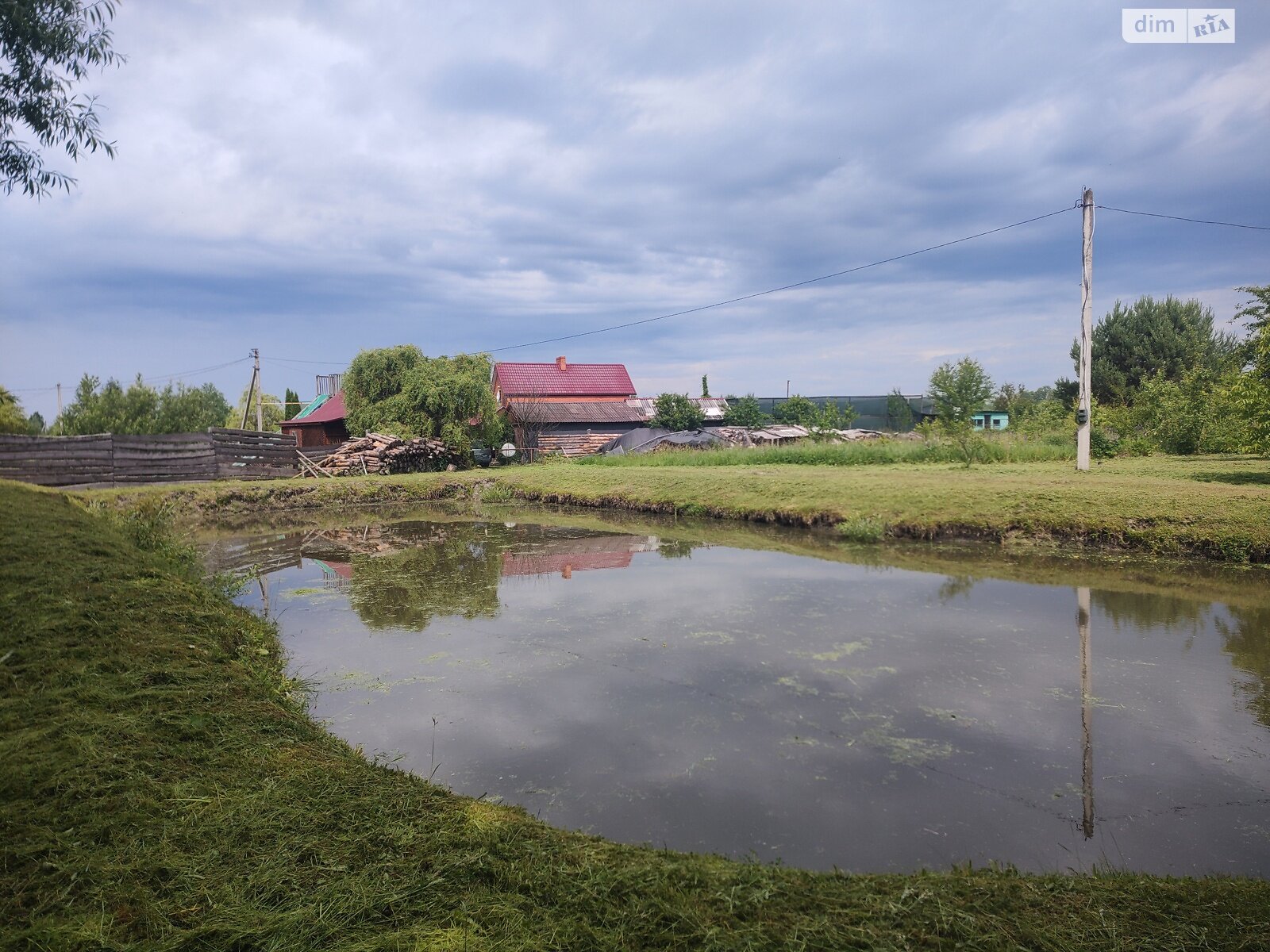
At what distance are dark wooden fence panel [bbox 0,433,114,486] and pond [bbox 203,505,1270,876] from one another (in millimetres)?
12760

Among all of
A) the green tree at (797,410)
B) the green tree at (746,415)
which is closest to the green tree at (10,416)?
the green tree at (746,415)

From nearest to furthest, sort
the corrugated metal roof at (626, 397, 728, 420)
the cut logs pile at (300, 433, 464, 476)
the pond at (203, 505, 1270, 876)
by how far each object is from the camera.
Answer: the pond at (203, 505, 1270, 876) → the cut logs pile at (300, 433, 464, 476) → the corrugated metal roof at (626, 397, 728, 420)

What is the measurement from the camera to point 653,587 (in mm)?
8578

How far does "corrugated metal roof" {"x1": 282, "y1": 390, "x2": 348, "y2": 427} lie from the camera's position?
36.3 m

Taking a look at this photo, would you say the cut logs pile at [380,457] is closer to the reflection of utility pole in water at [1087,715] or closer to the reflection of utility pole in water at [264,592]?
the reflection of utility pole in water at [264,592]

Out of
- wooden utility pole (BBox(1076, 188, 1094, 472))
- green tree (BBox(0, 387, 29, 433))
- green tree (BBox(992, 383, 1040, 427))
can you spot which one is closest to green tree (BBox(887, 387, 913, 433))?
green tree (BBox(992, 383, 1040, 427))

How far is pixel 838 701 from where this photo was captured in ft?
16.0

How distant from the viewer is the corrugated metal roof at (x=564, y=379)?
131 feet

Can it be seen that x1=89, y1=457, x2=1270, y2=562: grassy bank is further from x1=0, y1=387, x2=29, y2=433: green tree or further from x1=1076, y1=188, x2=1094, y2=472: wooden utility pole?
x1=0, y1=387, x2=29, y2=433: green tree

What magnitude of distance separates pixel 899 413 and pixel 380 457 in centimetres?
2835

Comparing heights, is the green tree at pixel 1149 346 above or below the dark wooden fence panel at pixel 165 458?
above

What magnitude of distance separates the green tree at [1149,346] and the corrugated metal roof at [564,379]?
934 inches

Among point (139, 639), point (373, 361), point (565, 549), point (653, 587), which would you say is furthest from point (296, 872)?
point (373, 361)

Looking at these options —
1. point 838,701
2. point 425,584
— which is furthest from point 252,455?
point 838,701
